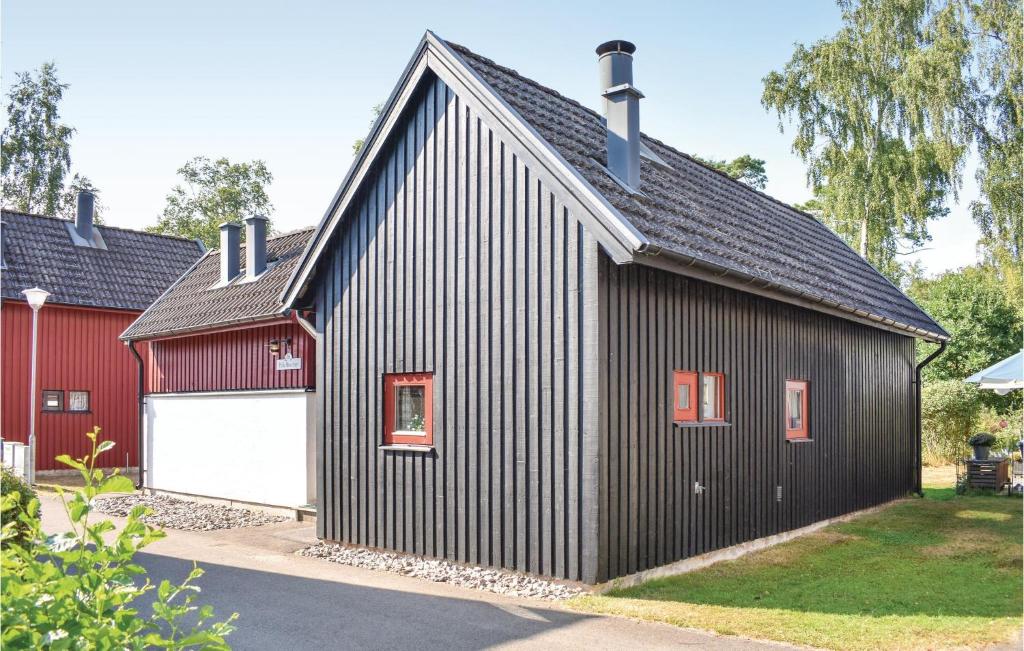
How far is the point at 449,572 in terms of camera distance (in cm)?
961

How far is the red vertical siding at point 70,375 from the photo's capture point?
21078 mm

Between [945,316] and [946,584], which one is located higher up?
[945,316]

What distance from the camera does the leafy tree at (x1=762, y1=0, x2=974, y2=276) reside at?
81.9ft

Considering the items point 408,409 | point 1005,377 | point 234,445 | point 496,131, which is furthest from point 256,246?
point 1005,377

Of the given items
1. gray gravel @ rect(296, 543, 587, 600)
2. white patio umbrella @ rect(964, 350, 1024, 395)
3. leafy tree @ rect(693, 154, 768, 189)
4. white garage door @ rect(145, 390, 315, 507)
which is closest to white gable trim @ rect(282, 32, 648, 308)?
white garage door @ rect(145, 390, 315, 507)

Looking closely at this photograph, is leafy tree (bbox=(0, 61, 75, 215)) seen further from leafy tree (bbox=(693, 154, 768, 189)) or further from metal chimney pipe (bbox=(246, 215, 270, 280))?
leafy tree (bbox=(693, 154, 768, 189))

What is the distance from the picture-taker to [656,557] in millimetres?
9367

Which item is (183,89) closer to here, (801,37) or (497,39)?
(497,39)

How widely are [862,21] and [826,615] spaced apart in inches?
969

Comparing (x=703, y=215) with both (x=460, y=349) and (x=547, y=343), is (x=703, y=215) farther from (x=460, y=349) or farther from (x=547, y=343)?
(x=460, y=349)

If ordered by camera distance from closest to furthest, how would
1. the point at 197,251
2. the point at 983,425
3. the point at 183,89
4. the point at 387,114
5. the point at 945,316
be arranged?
the point at 387,114, the point at 183,89, the point at 983,425, the point at 197,251, the point at 945,316

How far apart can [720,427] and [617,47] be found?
4.75m

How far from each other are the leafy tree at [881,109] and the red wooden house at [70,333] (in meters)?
20.9

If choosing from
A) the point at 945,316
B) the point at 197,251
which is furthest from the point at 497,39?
the point at 945,316
